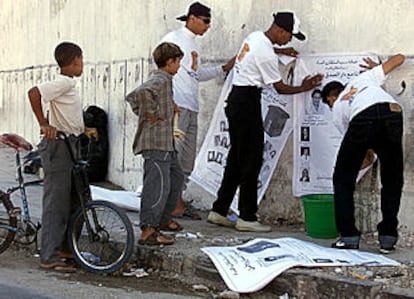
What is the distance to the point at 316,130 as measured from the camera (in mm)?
7477

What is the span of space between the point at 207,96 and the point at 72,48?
242 centimetres

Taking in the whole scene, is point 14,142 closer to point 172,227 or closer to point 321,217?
point 172,227

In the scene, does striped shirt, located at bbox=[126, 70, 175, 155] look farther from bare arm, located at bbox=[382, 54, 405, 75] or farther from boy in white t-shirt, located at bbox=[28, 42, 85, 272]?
bare arm, located at bbox=[382, 54, 405, 75]

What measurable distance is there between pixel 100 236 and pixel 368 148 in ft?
7.64

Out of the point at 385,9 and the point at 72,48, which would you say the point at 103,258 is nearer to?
the point at 72,48

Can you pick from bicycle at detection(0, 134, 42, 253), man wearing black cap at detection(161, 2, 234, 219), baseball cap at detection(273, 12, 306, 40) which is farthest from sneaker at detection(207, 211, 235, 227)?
baseball cap at detection(273, 12, 306, 40)

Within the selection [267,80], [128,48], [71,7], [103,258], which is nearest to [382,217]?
[267,80]

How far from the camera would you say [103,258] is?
6.73 m

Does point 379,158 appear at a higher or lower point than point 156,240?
higher

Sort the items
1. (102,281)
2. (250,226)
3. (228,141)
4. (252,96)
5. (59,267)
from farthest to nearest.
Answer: (228,141), (250,226), (252,96), (59,267), (102,281)

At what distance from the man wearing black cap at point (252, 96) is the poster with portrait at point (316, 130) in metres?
0.14

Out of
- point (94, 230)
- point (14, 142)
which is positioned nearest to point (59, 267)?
point (94, 230)

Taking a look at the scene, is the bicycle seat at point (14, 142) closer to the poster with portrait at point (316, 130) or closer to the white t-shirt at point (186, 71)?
the white t-shirt at point (186, 71)

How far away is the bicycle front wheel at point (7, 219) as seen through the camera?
6.90 metres
